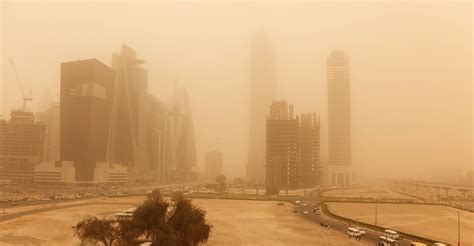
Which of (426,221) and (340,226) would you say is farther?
(426,221)

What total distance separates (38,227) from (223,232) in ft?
124

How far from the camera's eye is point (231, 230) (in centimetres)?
7956

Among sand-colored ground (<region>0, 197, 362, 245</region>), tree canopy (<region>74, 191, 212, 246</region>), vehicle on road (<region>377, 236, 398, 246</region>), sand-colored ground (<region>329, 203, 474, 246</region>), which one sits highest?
tree canopy (<region>74, 191, 212, 246</region>)

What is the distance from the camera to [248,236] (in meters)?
73.3

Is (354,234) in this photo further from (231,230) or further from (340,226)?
(231,230)

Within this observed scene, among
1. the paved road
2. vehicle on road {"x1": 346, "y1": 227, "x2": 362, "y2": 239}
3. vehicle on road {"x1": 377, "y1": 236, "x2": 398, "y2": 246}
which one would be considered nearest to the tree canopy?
vehicle on road {"x1": 346, "y1": 227, "x2": 362, "y2": 239}

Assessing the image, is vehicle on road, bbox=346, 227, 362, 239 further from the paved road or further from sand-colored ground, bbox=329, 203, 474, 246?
sand-colored ground, bbox=329, 203, 474, 246

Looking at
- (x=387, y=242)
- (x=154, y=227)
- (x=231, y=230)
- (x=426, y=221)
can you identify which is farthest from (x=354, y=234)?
(x=426, y=221)

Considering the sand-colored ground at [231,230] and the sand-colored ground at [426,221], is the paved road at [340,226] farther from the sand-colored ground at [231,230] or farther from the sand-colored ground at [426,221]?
the sand-colored ground at [426,221]

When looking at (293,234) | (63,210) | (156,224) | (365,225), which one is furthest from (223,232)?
(63,210)

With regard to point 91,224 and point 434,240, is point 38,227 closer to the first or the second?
point 91,224

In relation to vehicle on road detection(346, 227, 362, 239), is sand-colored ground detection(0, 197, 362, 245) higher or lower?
lower

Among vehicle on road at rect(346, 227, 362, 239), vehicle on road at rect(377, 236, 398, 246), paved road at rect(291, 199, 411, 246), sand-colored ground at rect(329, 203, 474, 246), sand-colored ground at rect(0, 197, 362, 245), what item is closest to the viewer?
vehicle on road at rect(377, 236, 398, 246)

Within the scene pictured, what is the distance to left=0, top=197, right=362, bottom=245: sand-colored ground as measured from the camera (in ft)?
225
